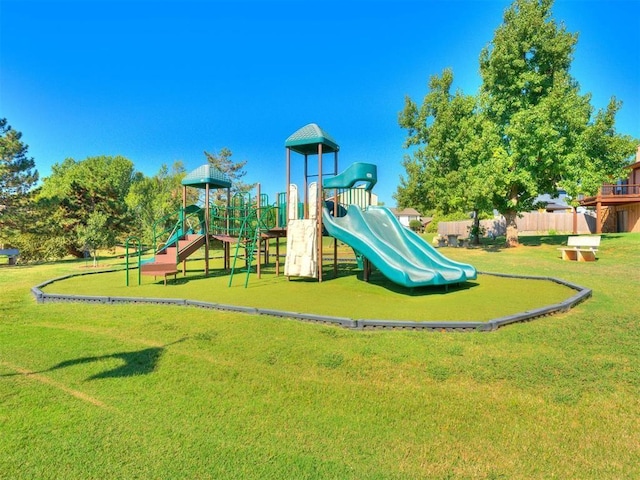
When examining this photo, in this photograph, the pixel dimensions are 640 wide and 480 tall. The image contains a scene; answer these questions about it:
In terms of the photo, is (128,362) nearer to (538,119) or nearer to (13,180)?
(538,119)

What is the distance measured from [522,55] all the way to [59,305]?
76.7ft

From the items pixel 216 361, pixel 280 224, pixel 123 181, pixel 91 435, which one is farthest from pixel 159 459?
pixel 123 181

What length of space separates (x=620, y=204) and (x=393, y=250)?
29611 mm

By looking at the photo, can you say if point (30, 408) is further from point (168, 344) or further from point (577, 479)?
point (577, 479)

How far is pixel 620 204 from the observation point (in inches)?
1178

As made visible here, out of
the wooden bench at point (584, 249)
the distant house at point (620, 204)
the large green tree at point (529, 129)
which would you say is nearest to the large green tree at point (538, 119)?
the large green tree at point (529, 129)

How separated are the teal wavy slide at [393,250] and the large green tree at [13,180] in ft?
70.2

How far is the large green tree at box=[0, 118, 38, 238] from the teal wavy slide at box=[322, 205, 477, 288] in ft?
70.2

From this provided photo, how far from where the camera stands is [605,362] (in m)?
4.27

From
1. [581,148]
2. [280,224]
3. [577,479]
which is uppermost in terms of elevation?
[581,148]

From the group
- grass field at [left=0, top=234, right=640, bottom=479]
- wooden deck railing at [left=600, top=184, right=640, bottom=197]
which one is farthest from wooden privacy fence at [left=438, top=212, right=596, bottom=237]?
grass field at [left=0, top=234, right=640, bottom=479]

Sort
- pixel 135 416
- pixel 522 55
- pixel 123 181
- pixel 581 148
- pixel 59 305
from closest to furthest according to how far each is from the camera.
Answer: pixel 135 416
pixel 59 305
pixel 581 148
pixel 522 55
pixel 123 181

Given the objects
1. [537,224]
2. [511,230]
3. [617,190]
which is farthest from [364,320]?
[537,224]

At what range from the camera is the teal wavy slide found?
28.3 ft
